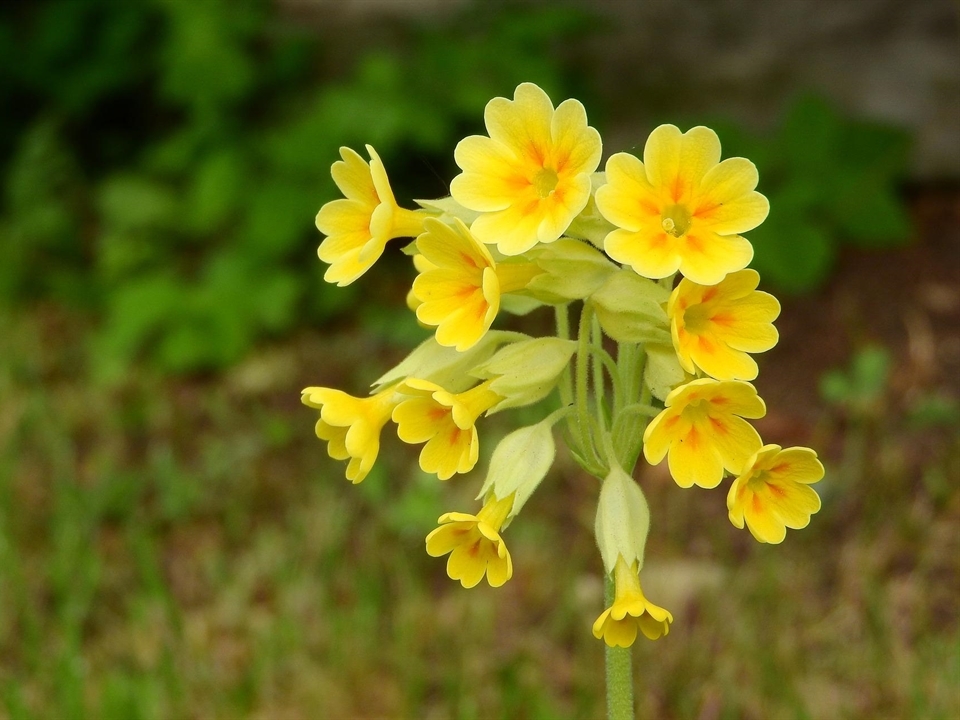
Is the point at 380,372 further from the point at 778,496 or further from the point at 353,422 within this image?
the point at 778,496

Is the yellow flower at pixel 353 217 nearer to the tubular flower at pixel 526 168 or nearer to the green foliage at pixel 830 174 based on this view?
the tubular flower at pixel 526 168

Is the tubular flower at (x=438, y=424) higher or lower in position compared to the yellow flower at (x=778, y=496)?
higher

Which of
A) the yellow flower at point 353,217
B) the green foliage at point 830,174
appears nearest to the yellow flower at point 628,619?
the yellow flower at point 353,217

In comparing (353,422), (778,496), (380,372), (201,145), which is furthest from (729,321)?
(201,145)

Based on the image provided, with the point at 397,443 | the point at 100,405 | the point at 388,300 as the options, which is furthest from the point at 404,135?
the point at 100,405

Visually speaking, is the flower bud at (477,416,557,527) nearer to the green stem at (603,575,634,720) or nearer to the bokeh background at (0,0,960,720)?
the green stem at (603,575,634,720)

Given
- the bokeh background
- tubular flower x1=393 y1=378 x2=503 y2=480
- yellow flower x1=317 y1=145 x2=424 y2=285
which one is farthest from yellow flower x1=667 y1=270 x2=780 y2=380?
the bokeh background
